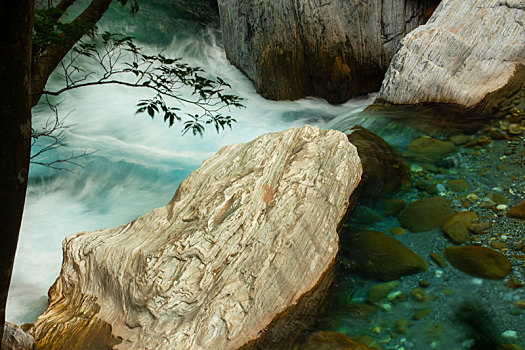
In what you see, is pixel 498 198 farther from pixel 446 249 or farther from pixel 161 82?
pixel 161 82

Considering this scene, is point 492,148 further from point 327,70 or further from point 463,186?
point 327,70

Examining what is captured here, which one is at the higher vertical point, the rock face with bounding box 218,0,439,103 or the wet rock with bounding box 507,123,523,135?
the rock face with bounding box 218,0,439,103

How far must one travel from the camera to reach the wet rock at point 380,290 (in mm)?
2662

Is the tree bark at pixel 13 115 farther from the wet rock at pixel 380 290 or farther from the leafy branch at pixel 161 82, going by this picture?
the wet rock at pixel 380 290

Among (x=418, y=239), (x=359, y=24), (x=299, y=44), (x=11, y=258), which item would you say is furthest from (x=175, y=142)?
(x=11, y=258)

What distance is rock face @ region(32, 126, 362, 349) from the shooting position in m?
2.47

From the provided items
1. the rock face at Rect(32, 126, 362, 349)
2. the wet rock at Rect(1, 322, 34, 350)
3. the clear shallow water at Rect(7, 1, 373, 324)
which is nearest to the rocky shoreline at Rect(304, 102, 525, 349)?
the rock face at Rect(32, 126, 362, 349)

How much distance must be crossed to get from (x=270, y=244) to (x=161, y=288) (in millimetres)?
782

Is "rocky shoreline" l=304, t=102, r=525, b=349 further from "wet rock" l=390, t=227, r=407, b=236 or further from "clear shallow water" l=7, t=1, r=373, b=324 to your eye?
"clear shallow water" l=7, t=1, r=373, b=324

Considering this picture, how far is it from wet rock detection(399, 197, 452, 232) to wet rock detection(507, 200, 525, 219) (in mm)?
433

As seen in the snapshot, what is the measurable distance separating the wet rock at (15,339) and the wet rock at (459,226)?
118 inches

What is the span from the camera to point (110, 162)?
634 cm

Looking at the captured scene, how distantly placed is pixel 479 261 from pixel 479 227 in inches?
14.6

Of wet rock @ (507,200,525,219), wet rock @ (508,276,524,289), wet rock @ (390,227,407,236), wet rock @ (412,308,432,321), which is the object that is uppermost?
wet rock @ (507,200,525,219)
